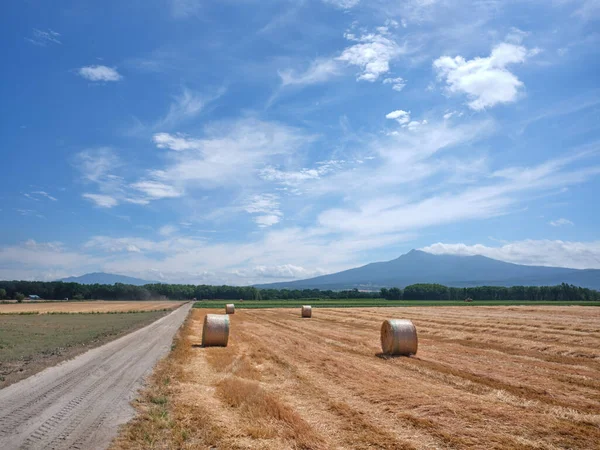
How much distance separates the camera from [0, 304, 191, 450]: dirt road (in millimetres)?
7914

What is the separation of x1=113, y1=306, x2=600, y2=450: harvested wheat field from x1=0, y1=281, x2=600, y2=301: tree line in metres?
102

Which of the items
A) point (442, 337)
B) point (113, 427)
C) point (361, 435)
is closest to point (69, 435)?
point (113, 427)

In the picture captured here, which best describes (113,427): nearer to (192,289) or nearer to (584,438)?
(584,438)

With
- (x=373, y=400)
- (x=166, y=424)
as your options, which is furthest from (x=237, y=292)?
(x=166, y=424)

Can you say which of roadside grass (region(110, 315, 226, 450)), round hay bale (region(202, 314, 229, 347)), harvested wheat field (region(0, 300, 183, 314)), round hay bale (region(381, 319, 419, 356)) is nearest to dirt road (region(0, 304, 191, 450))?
roadside grass (region(110, 315, 226, 450))

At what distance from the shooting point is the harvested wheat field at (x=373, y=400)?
25.0ft

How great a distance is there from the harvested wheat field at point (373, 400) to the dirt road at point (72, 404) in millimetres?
554

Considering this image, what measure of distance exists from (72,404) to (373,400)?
6.78m

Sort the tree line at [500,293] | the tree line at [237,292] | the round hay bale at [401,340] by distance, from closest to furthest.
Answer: the round hay bale at [401,340]
the tree line at [500,293]
the tree line at [237,292]

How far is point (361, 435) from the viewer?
303 inches

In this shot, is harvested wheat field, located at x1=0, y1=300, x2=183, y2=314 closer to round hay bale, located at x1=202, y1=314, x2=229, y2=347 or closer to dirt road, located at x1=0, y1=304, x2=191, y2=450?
round hay bale, located at x1=202, y1=314, x2=229, y2=347

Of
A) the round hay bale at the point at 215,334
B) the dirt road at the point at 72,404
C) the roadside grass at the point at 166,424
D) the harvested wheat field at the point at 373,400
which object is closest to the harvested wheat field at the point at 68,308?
the round hay bale at the point at 215,334

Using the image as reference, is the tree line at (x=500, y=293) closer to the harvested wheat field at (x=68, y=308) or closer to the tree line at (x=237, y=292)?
the tree line at (x=237, y=292)

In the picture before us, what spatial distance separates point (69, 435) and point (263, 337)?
17525mm
